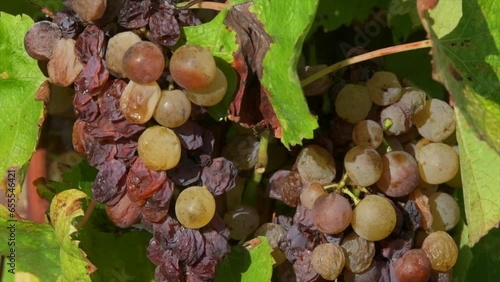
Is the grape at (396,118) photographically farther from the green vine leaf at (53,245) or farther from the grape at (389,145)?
the green vine leaf at (53,245)

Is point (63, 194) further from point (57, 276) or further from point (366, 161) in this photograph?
point (366, 161)

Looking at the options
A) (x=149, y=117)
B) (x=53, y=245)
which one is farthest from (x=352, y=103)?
(x=53, y=245)

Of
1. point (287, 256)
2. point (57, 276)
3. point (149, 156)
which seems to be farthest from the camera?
point (57, 276)

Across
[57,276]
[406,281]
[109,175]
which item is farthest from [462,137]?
[57,276]

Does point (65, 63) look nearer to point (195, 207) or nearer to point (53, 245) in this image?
point (195, 207)

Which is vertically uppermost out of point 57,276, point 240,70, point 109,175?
point 240,70

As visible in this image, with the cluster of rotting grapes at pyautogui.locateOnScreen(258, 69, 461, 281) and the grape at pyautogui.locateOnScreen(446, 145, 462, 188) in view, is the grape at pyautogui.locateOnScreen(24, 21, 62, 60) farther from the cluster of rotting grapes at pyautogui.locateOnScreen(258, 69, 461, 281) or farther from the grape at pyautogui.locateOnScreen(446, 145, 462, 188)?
the grape at pyautogui.locateOnScreen(446, 145, 462, 188)

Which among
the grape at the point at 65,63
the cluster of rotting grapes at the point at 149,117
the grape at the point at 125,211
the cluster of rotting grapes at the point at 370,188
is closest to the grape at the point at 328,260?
the cluster of rotting grapes at the point at 370,188
